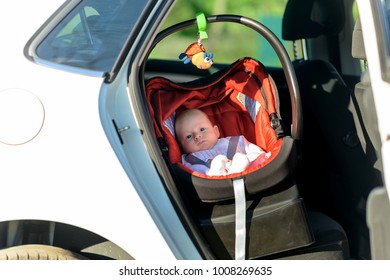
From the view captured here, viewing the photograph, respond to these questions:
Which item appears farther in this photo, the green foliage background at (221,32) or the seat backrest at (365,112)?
the green foliage background at (221,32)

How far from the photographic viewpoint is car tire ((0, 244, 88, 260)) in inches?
88.8

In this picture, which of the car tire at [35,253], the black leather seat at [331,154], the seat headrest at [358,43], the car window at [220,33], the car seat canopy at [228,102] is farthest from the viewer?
the car window at [220,33]

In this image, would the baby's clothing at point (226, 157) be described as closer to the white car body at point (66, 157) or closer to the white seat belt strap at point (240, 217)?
the white seat belt strap at point (240, 217)

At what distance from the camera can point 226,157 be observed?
2672 mm

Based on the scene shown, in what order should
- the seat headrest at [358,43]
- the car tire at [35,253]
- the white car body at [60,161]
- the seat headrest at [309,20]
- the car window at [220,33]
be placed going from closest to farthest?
1. the white car body at [60,161]
2. the car tire at [35,253]
3. the seat headrest at [358,43]
4. the seat headrest at [309,20]
5. the car window at [220,33]

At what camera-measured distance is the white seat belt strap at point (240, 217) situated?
2293 millimetres

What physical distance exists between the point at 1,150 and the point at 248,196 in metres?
0.84

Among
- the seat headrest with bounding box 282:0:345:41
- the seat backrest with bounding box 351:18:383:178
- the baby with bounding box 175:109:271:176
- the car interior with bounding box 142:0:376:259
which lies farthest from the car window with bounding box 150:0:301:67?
the seat backrest with bounding box 351:18:383:178

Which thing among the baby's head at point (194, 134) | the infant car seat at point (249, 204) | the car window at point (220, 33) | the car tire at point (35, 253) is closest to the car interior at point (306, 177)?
the infant car seat at point (249, 204)

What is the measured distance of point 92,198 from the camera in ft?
7.08

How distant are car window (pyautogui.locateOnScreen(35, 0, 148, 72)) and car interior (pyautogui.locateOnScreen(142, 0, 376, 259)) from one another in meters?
0.16

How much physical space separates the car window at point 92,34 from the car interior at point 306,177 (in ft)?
0.51

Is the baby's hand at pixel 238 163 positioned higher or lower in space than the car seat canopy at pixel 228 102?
lower
